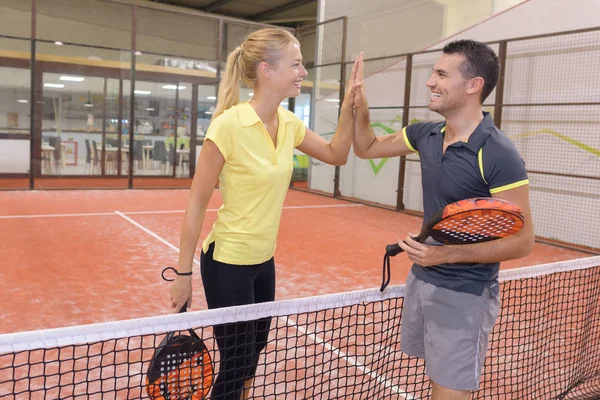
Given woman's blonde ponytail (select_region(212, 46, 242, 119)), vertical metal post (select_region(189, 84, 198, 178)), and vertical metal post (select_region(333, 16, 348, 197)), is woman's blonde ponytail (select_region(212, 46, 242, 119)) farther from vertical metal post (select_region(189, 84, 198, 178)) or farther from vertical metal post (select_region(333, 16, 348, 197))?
vertical metal post (select_region(189, 84, 198, 178))

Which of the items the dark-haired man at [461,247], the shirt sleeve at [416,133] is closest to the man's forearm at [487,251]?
the dark-haired man at [461,247]

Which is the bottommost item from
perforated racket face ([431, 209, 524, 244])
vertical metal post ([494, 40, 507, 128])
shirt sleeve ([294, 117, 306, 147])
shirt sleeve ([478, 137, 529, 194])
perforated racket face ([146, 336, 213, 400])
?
perforated racket face ([146, 336, 213, 400])

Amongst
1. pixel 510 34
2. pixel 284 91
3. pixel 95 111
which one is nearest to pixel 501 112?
pixel 510 34

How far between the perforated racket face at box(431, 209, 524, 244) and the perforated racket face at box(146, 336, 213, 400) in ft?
3.20

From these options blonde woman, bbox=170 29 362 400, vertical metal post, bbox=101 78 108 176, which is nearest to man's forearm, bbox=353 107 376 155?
blonde woman, bbox=170 29 362 400

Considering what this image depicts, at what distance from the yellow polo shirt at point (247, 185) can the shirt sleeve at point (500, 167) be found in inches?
30.6

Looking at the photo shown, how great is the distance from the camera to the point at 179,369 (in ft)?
6.55

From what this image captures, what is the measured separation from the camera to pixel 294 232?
812 cm

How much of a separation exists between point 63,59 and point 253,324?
1348cm

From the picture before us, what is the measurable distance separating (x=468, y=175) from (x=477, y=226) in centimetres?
23

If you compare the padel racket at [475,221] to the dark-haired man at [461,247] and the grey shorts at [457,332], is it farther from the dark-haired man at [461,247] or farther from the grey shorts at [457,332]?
the grey shorts at [457,332]

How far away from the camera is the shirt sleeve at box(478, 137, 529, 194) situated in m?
1.83

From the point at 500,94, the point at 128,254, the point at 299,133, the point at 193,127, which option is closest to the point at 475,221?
the point at 299,133

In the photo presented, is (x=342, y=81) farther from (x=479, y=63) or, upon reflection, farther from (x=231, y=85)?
(x=479, y=63)
